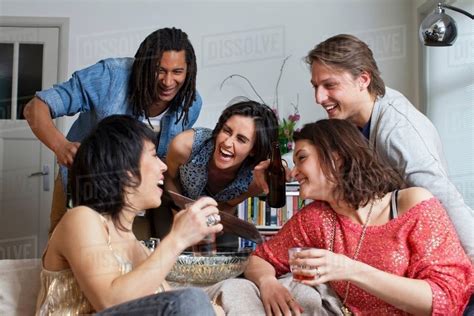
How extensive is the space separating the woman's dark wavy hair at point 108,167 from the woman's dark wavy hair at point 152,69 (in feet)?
2.40

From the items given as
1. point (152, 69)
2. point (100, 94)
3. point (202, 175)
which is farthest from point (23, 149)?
point (202, 175)

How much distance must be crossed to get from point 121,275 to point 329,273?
1.36ft

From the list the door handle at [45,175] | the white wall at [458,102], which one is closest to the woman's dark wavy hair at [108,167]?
the white wall at [458,102]

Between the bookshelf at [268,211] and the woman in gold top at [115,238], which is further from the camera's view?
the bookshelf at [268,211]

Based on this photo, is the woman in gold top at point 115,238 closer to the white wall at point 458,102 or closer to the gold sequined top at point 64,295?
the gold sequined top at point 64,295

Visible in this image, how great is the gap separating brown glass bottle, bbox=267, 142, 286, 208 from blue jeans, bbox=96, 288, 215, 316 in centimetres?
93

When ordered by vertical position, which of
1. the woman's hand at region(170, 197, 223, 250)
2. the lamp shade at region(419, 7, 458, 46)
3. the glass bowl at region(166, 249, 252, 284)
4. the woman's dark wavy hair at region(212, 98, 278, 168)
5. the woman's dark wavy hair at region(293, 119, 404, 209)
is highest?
the lamp shade at region(419, 7, 458, 46)

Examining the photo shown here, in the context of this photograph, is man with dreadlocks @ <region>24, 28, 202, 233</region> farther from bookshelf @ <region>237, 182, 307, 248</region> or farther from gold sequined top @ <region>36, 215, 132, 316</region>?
bookshelf @ <region>237, 182, 307, 248</region>

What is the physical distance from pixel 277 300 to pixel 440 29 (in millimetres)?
1644

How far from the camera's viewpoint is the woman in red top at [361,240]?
1205 millimetres

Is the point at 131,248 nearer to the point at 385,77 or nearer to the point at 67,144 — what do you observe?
the point at 67,144

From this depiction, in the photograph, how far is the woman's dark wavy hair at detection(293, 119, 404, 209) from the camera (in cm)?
136

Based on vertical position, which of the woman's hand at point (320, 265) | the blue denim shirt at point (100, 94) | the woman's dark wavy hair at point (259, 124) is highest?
the blue denim shirt at point (100, 94)

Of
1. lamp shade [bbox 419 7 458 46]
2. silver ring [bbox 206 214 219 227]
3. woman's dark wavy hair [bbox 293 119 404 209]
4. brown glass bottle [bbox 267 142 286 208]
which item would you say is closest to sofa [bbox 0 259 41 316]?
silver ring [bbox 206 214 219 227]
